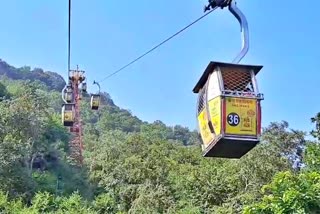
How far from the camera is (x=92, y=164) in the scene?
1997 cm

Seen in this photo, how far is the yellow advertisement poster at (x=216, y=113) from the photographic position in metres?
2.37

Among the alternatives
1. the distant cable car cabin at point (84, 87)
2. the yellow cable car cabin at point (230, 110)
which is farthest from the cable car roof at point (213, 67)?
the distant cable car cabin at point (84, 87)

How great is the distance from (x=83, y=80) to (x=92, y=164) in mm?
11217

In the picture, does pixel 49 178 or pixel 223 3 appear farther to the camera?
pixel 49 178

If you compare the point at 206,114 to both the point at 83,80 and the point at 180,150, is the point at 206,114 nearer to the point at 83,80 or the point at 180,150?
the point at 83,80

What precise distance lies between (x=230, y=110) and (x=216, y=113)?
2.6 inches

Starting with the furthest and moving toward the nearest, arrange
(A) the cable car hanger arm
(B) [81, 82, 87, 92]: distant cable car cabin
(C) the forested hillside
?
(C) the forested hillside → (B) [81, 82, 87, 92]: distant cable car cabin → (A) the cable car hanger arm

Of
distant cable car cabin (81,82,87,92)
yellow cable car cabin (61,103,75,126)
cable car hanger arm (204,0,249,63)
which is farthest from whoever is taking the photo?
distant cable car cabin (81,82,87,92)

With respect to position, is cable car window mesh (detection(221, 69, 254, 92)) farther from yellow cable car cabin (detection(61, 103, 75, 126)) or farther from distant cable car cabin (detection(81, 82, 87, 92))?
distant cable car cabin (detection(81, 82, 87, 92))

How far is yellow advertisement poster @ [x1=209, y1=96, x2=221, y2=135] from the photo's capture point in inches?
93.4

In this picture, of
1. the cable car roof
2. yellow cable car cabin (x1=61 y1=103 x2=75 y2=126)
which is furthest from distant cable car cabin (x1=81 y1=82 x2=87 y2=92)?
the cable car roof

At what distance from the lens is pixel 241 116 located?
2385 mm

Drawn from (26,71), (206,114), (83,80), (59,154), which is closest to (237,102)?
(206,114)

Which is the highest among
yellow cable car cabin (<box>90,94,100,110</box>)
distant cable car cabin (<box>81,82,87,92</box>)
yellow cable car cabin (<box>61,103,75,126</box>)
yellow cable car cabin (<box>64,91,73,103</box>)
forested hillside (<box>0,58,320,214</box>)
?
distant cable car cabin (<box>81,82,87,92</box>)
